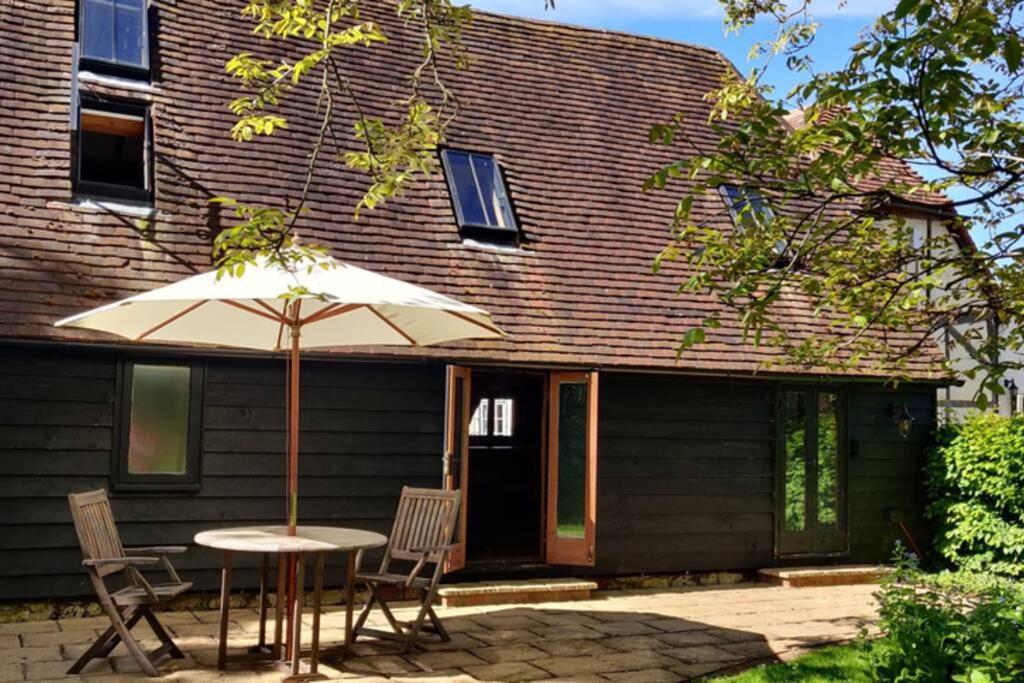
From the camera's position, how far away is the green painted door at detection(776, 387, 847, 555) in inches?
441

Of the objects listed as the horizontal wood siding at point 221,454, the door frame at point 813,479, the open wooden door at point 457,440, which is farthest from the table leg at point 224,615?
the door frame at point 813,479

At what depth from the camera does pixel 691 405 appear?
1071cm

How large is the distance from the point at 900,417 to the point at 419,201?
5.88 metres

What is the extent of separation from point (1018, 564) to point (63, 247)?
9.59 metres

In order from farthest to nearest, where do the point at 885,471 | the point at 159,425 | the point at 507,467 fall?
the point at 507,467
the point at 885,471
the point at 159,425

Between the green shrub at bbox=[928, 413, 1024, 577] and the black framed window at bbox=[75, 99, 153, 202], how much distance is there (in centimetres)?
864

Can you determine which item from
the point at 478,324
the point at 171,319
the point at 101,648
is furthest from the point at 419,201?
the point at 101,648

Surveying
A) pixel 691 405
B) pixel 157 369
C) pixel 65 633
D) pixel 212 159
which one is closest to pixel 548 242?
pixel 691 405

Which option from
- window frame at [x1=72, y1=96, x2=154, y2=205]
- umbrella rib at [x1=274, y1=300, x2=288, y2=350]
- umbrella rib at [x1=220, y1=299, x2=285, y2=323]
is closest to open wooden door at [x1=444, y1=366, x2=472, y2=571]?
umbrella rib at [x1=274, y1=300, x2=288, y2=350]

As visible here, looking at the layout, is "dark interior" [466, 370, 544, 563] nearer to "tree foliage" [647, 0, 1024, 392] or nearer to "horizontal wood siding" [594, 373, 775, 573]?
"horizontal wood siding" [594, 373, 775, 573]

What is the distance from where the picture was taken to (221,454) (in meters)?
8.83

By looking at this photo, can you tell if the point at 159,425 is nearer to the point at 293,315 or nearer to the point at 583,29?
the point at 293,315

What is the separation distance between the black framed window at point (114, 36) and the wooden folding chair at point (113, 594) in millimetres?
4757

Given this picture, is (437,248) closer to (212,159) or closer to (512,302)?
(512,302)
